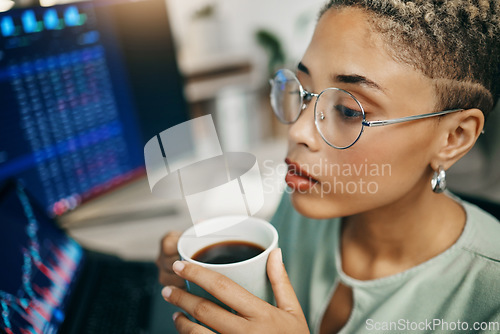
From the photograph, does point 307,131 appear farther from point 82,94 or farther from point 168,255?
point 82,94

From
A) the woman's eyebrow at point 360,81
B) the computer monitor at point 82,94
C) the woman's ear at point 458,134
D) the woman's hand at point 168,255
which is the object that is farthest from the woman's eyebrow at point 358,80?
the computer monitor at point 82,94

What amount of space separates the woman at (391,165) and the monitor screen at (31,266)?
8.6 inches

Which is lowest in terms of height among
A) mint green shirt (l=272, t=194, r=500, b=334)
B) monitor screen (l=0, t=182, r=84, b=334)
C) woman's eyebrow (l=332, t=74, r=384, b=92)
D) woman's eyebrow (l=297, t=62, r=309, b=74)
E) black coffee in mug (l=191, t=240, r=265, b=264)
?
mint green shirt (l=272, t=194, r=500, b=334)

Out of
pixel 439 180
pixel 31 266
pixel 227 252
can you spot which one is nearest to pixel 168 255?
pixel 227 252

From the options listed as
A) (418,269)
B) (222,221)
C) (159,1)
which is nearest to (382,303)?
(418,269)

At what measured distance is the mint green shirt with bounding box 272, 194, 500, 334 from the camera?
1.93ft

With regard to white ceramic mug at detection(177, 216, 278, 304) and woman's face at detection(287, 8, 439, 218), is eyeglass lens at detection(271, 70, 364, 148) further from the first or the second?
white ceramic mug at detection(177, 216, 278, 304)

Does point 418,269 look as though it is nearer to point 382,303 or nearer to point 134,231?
point 382,303

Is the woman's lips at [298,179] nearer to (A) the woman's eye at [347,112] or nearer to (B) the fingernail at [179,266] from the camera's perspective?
(A) the woman's eye at [347,112]

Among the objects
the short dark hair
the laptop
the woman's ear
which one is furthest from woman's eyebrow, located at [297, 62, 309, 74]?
the laptop

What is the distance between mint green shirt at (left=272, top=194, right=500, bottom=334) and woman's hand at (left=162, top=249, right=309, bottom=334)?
0.25 ft

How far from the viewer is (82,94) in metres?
0.90

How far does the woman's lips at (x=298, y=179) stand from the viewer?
619 mm

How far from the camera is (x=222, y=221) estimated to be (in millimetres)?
534
